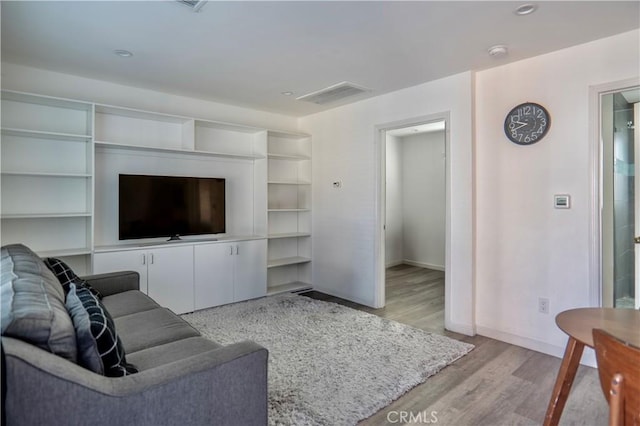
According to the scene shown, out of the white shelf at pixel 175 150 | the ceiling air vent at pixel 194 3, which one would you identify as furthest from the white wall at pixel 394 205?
the ceiling air vent at pixel 194 3

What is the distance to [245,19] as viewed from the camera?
2.37 meters

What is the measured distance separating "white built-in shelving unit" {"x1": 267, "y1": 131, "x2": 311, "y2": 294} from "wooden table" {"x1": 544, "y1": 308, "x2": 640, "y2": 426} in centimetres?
342

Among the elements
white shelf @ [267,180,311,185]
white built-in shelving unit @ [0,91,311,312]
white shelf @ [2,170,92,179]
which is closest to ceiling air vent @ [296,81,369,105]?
white built-in shelving unit @ [0,91,311,312]

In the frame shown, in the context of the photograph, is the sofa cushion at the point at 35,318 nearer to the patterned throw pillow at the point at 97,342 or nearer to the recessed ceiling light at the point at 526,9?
the patterned throw pillow at the point at 97,342

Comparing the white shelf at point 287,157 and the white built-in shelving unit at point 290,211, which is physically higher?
the white shelf at point 287,157

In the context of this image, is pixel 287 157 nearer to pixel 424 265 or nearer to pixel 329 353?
pixel 329 353

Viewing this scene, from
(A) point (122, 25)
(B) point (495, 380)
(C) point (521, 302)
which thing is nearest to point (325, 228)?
(C) point (521, 302)

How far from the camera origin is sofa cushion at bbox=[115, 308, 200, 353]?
6.49 feet

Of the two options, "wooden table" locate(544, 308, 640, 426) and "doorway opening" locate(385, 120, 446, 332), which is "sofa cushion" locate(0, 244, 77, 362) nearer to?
"wooden table" locate(544, 308, 640, 426)


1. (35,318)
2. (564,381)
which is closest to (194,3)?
(35,318)

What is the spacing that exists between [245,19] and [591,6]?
2.14 metres

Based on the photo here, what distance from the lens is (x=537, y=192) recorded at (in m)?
3.01

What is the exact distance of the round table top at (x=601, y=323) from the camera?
1.42 meters

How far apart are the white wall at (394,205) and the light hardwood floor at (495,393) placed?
3442mm
